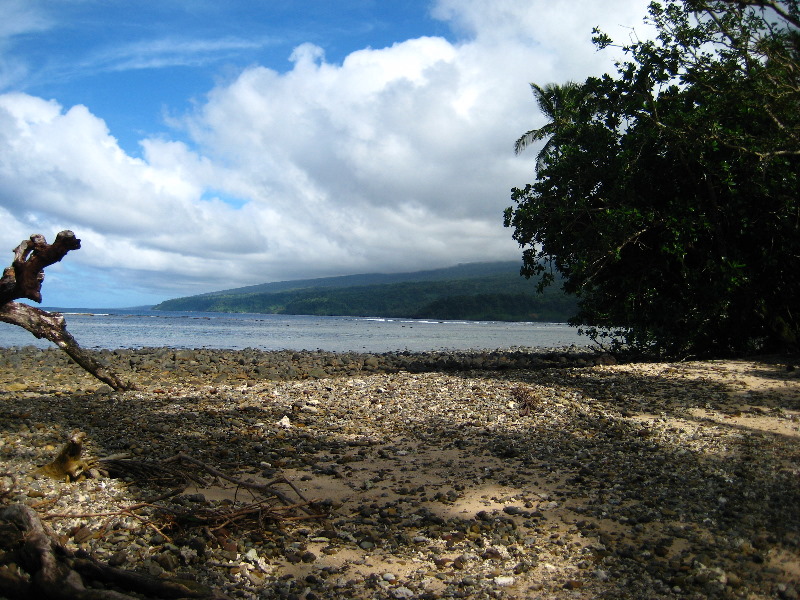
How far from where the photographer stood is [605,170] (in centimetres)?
1709

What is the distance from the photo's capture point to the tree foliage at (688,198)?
13.7 metres

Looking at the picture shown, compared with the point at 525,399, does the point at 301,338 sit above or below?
below

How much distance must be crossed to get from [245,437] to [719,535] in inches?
258

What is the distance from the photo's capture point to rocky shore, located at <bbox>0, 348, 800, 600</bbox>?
189 inches

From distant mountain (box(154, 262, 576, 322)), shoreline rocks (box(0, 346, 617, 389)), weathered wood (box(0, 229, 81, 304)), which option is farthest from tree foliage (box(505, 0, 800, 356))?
distant mountain (box(154, 262, 576, 322))

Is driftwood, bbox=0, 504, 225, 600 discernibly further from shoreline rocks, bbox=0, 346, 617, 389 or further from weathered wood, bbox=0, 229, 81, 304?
shoreline rocks, bbox=0, 346, 617, 389

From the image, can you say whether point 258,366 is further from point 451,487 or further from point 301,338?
point 301,338

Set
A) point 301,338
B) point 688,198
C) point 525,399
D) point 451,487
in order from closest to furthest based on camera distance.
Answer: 1. point 451,487
2. point 525,399
3. point 688,198
4. point 301,338

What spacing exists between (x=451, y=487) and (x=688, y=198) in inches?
498

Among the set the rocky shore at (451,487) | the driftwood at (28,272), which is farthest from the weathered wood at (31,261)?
the rocky shore at (451,487)

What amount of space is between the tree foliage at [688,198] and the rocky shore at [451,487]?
3.39 meters

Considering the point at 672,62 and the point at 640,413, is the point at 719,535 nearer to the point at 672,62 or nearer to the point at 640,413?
the point at 640,413

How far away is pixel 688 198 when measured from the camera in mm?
15977

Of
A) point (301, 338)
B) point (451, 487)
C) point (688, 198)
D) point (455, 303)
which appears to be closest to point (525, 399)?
point (451, 487)
